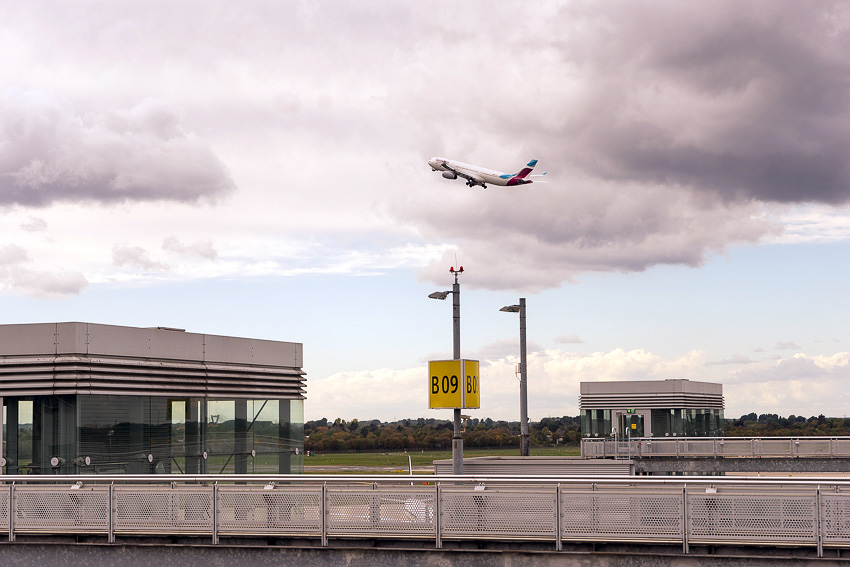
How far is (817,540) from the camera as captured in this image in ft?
53.2

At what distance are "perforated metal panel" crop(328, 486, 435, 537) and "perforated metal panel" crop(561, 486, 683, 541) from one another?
8.10 ft

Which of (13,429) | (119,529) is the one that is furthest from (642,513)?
(13,429)

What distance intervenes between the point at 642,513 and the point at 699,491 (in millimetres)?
1049

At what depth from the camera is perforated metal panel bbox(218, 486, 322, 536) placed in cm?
1836

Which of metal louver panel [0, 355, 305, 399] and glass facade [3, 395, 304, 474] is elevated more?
metal louver panel [0, 355, 305, 399]

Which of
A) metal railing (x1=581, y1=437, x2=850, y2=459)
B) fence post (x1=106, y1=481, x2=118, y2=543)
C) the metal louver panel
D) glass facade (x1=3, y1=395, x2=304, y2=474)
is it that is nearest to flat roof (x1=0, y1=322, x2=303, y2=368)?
the metal louver panel

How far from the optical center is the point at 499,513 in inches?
691

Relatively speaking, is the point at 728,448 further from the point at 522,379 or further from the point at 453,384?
the point at 453,384

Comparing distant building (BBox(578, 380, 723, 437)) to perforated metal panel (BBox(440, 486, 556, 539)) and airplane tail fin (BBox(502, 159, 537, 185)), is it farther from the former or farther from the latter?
perforated metal panel (BBox(440, 486, 556, 539))

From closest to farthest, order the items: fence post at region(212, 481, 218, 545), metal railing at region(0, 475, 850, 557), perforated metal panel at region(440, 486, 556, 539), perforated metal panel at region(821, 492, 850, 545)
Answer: perforated metal panel at region(821, 492, 850, 545), metal railing at region(0, 475, 850, 557), perforated metal panel at region(440, 486, 556, 539), fence post at region(212, 481, 218, 545)

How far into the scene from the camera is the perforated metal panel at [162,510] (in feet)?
62.1

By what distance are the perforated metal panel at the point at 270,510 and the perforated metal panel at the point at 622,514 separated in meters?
4.55

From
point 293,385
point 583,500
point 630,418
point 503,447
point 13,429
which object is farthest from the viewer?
point 503,447

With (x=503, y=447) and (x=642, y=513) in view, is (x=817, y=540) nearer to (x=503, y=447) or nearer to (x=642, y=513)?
(x=642, y=513)
